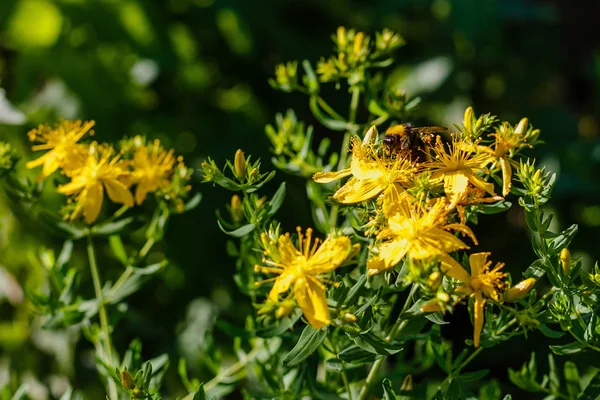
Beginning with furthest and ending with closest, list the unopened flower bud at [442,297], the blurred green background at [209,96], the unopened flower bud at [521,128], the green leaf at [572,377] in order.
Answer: the blurred green background at [209,96]
the green leaf at [572,377]
the unopened flower bud at [521,128]
the unopened flower bud at [442,297]

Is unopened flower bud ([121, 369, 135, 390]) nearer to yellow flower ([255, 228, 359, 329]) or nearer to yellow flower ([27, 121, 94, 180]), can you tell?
yellow flower ([255, 228, 359, 329])

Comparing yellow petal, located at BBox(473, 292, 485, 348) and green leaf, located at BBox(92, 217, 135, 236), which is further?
green leaf, located at BBox(92, 217, 135, 236)

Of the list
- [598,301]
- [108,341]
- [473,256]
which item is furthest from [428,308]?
[108,341]

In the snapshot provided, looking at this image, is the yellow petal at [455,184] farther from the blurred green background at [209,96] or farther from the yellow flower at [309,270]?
the blurred green background at [209,96]

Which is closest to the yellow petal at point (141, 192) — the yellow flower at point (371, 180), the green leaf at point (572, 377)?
the yellow flower at point (371, 180)

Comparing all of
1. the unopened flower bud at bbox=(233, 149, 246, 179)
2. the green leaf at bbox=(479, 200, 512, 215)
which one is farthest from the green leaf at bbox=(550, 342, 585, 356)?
the unopened flower bud at bbox=(233, 149, 246, 179)

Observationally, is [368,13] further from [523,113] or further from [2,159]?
[2,159]
